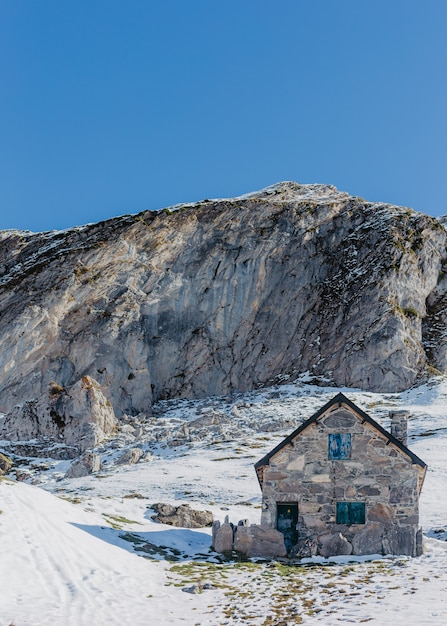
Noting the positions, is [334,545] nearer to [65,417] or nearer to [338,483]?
[338,483]

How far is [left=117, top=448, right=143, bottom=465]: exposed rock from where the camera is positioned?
44.4 meters


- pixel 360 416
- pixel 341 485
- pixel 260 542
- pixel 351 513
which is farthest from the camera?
pixel 360 416

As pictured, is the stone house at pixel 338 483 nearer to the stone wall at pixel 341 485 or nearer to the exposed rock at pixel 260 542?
the stone wall at pixel 341 485

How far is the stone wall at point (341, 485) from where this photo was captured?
70.0 ft

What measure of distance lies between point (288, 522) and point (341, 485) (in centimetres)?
214

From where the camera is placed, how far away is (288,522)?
22.3 m

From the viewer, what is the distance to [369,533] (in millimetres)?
21062

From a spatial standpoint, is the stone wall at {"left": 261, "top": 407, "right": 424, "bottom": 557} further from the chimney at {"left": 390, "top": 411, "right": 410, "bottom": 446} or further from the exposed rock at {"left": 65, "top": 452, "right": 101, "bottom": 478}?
the exposed rock at {"left": 65, "top": 452, "right": 101, "bottom": 478}

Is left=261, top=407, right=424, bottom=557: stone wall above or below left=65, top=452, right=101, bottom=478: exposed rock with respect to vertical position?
above

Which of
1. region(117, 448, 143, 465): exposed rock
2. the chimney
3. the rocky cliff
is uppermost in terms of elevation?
the rocky cliff

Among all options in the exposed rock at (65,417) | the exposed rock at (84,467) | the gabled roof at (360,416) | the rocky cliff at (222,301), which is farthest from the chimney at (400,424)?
the rocky cliff at (222,301)

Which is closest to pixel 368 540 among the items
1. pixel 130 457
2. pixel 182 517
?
pixel 182 517

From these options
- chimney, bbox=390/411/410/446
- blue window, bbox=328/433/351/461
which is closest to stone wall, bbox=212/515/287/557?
blue window, bbox=328/433/351/461

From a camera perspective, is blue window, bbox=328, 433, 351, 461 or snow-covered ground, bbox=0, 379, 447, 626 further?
blue window, bbox=328, 433, 351, 461
